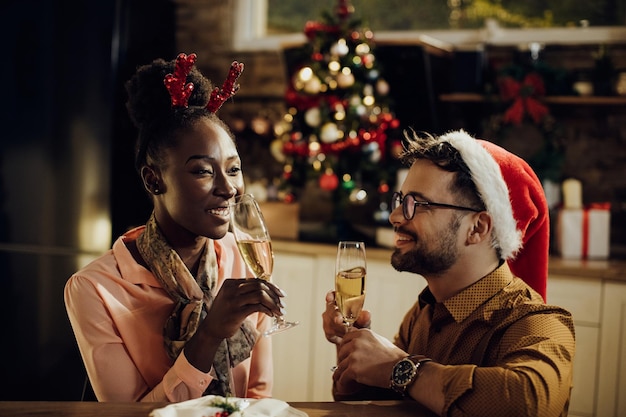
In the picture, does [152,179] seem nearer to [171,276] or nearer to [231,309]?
[171,276]

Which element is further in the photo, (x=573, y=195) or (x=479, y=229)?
(x=573, y=195)

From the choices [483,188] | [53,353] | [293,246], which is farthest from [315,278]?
[483,188]

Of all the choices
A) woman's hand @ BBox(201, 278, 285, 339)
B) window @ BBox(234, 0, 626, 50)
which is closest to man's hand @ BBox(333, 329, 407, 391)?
woman's hand @ BBox(201, 278, 285, 339)

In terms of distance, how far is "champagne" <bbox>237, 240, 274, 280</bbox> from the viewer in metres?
1.56

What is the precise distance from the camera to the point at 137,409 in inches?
56.6

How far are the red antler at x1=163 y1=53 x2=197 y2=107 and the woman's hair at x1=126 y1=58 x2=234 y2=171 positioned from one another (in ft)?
0.08

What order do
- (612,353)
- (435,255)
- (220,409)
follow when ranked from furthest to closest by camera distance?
(612,353) → (435,255) → (220,409)

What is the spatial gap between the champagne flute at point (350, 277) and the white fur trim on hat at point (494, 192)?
357mm

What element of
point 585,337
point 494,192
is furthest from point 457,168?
point 585,337

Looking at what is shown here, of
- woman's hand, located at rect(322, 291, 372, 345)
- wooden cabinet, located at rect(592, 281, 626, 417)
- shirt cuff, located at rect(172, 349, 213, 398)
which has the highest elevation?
woman's hand, located at rect(322, 291, 372, 345)

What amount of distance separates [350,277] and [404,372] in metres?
0.23

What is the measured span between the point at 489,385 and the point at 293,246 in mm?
2411

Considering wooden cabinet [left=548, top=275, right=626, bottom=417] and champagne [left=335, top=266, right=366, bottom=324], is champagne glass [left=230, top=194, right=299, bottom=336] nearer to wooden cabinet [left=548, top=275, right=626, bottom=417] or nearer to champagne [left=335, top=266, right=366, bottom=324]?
champagne [left=335, top=266, right=366, bottom=324]

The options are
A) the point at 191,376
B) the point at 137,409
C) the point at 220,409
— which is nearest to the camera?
the point at 220,409
